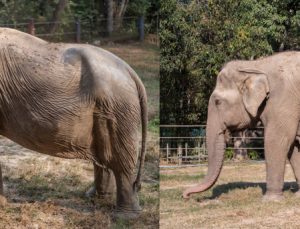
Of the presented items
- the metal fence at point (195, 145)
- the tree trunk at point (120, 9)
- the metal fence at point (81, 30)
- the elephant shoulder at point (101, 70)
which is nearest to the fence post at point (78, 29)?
the metal fence at point (81, 30)

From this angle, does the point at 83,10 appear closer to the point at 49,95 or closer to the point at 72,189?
the point at 72,189

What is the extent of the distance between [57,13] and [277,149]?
7.68 feet

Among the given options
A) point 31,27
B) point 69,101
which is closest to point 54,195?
point 69,101

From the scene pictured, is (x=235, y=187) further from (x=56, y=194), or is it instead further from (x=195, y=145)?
(x=195, y=145)

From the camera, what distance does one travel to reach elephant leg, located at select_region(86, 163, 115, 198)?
2.86 metres

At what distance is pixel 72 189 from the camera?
3.08 meters

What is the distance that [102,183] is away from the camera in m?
2.87

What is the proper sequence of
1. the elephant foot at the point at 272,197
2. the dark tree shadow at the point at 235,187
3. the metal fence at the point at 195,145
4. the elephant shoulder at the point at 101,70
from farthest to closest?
1. the metal fence at the point at 195,145
2. the dark tree shadow at the point at 235,187
3. the elephant foot at the point at 272,197
4. the elephant shoulder at the point at 101,70

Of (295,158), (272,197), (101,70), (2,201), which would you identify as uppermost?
(101,70)

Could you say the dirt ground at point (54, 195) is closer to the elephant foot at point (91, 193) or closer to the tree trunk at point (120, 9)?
the elephant foot at point (91, 193)

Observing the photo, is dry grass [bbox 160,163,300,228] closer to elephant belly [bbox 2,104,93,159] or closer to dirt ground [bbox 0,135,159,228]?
dirt ground [bbox 0,135,159,228]

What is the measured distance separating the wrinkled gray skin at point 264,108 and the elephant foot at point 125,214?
1.61m

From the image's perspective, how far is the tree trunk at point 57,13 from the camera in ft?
15.8

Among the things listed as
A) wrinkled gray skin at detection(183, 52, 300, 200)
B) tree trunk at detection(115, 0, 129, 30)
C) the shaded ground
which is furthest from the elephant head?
tree trunk at detection(115, 0, 129, 30)
